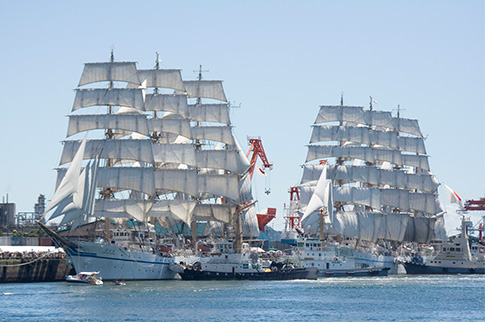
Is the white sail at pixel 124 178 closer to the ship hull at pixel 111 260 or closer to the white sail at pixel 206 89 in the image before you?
the ship hull at pixel 111 260

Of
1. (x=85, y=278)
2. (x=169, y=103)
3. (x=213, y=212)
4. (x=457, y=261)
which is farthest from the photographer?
(x=457, y=261)

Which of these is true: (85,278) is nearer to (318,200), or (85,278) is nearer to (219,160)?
(219,160)

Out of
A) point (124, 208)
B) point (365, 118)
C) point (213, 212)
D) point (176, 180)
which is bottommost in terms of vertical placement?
point (124, 208)

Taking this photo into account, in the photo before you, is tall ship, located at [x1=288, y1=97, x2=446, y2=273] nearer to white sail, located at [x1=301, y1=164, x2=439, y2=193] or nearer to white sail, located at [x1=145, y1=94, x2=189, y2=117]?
white sail, located at [x1=301, y1=164, x2=439, y2=193]

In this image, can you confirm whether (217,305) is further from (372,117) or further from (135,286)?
(372,117)

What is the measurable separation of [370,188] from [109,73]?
53.0m

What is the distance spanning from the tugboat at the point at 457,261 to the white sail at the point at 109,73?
55.2m

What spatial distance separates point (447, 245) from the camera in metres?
149

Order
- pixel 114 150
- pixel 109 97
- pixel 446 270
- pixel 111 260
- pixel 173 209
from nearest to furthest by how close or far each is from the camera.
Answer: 1. pixel 111 260
2. pixel 114 150
3. pixel 109 97
4. pixel 173 209
5. pixel 446 270

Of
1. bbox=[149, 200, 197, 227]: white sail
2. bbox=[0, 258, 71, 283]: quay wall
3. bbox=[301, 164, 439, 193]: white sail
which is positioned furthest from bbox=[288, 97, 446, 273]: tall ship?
bbox=[0, 258, 71, 283]: quay wall

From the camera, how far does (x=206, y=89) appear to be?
144 metres

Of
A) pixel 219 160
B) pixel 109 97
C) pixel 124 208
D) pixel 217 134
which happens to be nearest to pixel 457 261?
pixel 219 160

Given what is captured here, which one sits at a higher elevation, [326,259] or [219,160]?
[219,160]

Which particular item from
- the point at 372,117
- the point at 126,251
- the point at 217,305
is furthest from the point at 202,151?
the point at 217,305
